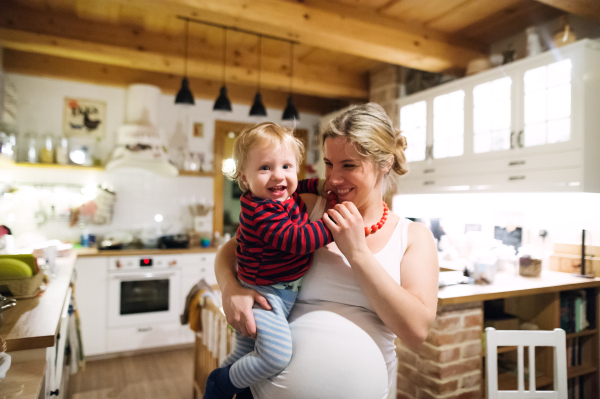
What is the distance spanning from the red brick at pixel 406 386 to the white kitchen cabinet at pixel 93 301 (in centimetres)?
284

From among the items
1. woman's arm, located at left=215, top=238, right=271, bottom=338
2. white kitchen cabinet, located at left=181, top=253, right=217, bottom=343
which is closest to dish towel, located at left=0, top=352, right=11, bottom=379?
woman's arm, located at left=215, top=238, right=271, bottom=338

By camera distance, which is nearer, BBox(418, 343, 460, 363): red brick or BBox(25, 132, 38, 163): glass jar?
BBox(418, 343, 460, 363): red brick

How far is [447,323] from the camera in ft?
6.50

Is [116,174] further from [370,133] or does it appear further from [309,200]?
[370,133]

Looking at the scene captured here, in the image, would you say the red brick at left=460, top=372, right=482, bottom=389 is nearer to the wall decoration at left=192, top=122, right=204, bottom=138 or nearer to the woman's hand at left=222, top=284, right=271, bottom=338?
the woman's hand at left=222, top=284, right=271, bottom=338

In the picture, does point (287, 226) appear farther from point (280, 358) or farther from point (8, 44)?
point (8, 44)

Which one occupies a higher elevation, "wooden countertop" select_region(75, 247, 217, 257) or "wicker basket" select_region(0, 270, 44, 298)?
"wicker basket" select_region(0, 270, 44, 298)

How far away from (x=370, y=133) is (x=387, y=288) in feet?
1.44

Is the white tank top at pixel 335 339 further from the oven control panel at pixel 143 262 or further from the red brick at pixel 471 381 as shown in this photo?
the oven control panel at pixel 143 262

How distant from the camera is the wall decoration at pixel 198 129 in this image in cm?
465

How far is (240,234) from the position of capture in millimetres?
1156

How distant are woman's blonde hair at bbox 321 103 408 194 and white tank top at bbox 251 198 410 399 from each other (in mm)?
244

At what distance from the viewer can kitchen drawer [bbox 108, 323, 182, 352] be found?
3658 mm

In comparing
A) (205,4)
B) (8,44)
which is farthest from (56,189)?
(205,4)
